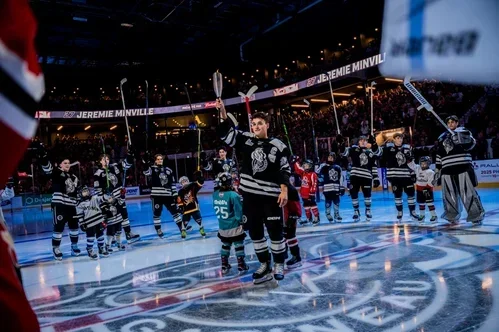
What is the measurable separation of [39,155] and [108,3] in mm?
16671

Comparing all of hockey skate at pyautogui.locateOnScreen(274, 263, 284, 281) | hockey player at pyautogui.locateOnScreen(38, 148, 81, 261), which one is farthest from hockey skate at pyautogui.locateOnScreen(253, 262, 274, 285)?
hockey player at pyautogui.locateOnScreen(38, 148, 81, 261)

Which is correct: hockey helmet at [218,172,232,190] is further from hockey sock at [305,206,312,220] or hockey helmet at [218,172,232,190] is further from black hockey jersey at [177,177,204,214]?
hockey sock at [305,206,312,220]

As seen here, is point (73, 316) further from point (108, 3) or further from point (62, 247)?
point (108, 3)

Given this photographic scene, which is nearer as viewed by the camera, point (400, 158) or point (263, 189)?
point (263, 189)

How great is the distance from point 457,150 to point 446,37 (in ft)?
20.3

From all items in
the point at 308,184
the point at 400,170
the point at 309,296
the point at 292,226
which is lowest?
the point at 309,296

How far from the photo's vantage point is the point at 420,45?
225 centimetres

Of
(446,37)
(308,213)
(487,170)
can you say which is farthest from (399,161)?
(487,170)

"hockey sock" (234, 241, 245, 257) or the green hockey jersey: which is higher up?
the green hockey jersey

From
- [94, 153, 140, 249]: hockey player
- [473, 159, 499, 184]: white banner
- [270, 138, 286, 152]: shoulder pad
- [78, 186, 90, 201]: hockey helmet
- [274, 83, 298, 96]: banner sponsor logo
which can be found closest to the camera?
[270, 138, 286, 152]: shoulder pad

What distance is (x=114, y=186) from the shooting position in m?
8.95

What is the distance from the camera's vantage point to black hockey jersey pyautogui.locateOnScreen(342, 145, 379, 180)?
9406mm

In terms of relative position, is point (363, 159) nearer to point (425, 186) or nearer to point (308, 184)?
point (308, 184)

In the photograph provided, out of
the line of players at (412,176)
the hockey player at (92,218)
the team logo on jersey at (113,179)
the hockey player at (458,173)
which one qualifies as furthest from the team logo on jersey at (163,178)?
the hockey player at (458,173)
